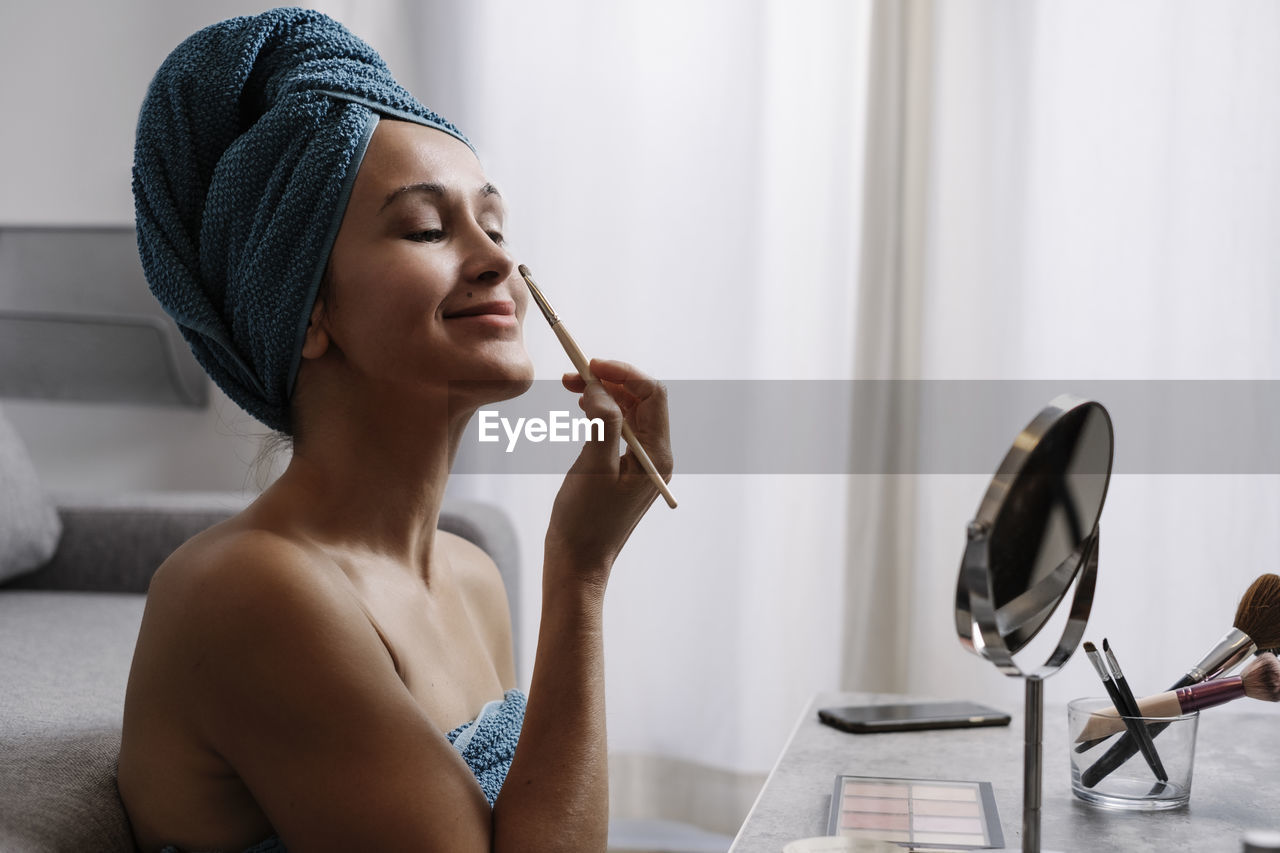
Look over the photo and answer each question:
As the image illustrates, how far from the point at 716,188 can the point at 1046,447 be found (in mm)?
1586

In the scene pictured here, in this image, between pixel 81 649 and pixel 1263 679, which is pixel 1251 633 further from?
pixel 81 649

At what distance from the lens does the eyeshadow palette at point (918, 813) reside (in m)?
0.76

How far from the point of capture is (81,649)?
131 cm

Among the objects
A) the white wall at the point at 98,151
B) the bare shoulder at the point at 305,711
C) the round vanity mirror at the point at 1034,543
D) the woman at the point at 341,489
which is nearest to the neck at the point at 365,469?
the woman at the point at 341,489

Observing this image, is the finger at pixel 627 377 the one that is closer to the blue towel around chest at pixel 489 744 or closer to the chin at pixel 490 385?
the chin at pixel 490 385

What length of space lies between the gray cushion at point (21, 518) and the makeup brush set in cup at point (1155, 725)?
4.81 feet

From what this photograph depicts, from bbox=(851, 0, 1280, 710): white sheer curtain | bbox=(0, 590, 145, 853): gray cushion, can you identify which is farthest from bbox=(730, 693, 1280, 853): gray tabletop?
bbox=(851, 0, 1280, 710): white sheer curtain

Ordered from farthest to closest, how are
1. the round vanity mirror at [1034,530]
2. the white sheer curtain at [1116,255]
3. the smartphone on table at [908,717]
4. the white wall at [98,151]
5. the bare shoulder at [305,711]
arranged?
the white wall at [98,151], the white sheer curtain at [1116,255], the smartphone on table at [908,717], the bare shoulder at [305,711], the round vanity mirror at [1034,530]

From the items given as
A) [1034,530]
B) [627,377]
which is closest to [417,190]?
[627,377]

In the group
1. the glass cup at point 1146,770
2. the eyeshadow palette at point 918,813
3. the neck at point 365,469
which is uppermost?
the neck at point 365,469

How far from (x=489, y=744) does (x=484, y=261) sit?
370 millimetres

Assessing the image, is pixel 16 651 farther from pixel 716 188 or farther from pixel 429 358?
pixel 716 188

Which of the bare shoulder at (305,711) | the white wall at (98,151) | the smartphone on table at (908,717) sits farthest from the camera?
the white wall at (98,151)

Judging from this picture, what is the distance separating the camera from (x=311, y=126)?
2.83ft
